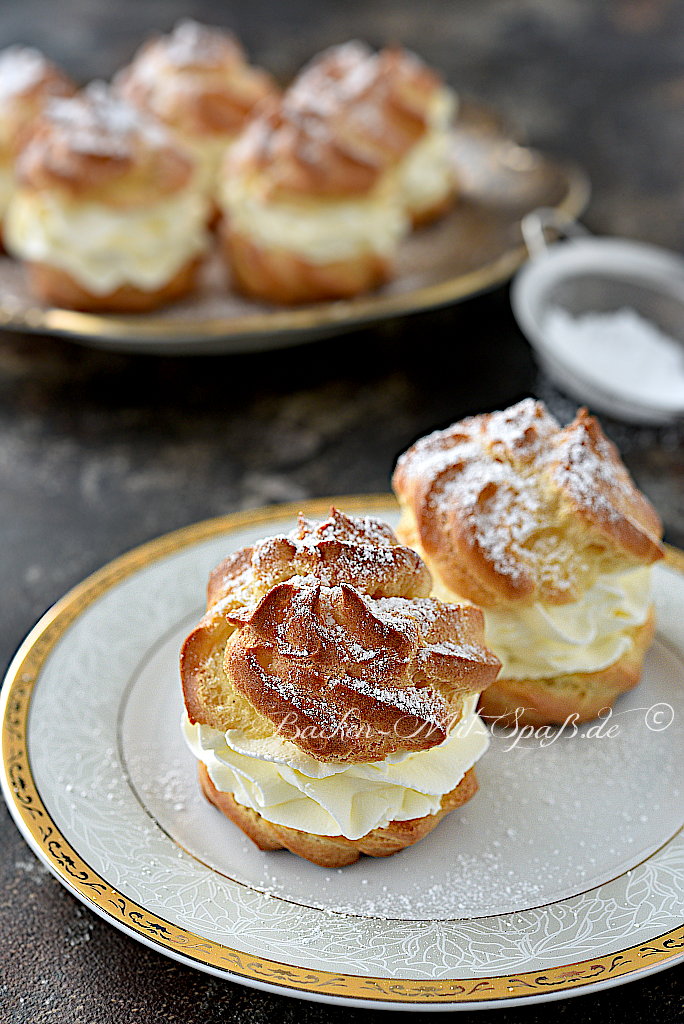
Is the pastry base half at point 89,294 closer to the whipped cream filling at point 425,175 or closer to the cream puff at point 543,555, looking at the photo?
the whipped cream filling at point 425,175

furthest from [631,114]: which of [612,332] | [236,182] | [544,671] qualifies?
[544,671]

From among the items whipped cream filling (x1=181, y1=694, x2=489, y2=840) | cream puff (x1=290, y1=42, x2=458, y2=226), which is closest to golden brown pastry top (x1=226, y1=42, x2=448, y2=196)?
cream puff (x1=290, y1=42, x2=458, y2=226)

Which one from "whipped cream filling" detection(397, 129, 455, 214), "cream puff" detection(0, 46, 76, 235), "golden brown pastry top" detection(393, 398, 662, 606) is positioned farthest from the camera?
"whipped cream filling" detection(397, 129, 455, 214)

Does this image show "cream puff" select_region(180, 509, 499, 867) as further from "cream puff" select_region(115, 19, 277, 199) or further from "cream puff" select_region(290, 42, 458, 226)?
"cream puff" select_region(115, 19, 277, 199)

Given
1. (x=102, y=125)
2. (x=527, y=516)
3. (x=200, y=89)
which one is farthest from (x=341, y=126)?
(x=527, y=516)

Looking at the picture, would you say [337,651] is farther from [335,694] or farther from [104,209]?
[104,209]

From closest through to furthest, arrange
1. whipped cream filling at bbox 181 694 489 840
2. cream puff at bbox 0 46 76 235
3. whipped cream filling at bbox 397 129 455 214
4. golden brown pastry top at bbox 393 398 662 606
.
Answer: whipped cream filling at bbox 181 694 489 840
golden brown pastry top at bbox 393 398 662 606
cream puff at bbox 0 46 76 235
whipped cream filling at bbox 397 129 455 214

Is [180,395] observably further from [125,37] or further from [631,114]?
[125,37]
